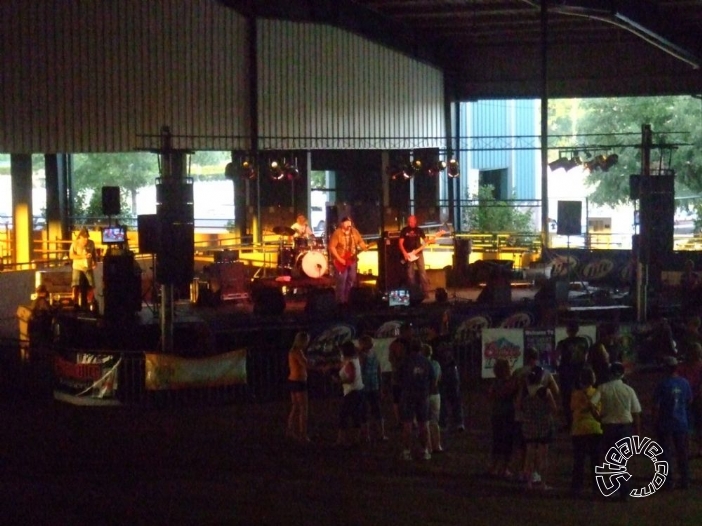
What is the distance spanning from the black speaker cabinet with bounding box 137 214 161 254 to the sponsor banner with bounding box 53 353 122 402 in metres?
1.67

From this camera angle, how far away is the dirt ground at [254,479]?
1062cm

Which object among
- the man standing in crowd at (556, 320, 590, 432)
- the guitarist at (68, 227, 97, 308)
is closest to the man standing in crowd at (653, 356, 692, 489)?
the man standing in crowd at (556, 320, 590, 432)

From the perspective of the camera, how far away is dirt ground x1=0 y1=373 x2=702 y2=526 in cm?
1062

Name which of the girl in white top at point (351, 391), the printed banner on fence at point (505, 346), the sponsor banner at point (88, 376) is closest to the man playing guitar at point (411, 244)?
the printed banner on fence at point (505, 346)

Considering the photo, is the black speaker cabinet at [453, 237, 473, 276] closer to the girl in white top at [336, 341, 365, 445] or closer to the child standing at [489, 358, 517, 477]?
A: the girl in white top at [336, 341, 365, 445]

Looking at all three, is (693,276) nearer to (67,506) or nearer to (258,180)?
(258,180)

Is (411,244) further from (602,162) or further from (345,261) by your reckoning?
(602,162)

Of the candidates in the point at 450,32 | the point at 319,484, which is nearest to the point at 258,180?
the point at 450,32

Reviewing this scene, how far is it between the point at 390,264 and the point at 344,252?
238 cm

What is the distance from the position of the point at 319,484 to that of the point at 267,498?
729 millimetres

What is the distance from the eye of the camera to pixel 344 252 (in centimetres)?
2166

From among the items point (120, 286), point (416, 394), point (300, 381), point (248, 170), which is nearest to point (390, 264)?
point (248, 170)

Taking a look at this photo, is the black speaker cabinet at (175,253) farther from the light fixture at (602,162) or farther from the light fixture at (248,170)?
the light fixture at (602,162)

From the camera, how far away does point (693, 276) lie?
855 inches
